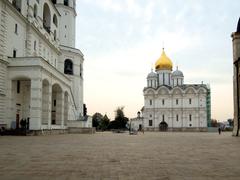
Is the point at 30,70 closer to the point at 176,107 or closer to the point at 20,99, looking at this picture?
the point at 20,99

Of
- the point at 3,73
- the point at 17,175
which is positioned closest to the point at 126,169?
the point at 17,175

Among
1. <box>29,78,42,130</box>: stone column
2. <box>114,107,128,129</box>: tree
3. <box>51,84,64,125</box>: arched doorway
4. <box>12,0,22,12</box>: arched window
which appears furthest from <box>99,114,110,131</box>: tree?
<box>29,78,42,130</box>: stone column

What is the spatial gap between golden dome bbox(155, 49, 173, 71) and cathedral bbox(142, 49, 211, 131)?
6.10 m

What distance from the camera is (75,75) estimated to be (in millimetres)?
57688

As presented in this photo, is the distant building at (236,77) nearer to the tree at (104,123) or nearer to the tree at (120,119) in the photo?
the tree at (104,123)

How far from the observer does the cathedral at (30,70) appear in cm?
3083

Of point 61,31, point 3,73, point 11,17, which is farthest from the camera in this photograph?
point 61,31

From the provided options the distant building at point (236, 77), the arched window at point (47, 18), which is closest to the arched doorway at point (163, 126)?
the arched window at point (47, 18)

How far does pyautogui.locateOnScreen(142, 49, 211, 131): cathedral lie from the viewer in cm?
8975

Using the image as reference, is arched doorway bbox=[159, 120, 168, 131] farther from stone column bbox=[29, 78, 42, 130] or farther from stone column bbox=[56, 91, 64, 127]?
stone column bbox=[29, 78, 42, 130]

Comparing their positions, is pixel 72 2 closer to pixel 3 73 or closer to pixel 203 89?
pixel 3 73

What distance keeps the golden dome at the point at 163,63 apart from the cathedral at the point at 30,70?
53.2m

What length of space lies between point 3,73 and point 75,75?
90.4ft

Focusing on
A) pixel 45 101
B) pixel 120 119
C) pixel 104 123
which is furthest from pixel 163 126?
pixel 45 101
